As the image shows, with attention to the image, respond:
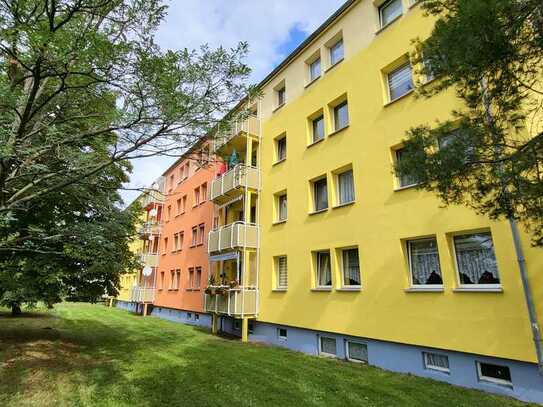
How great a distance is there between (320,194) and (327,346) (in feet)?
17.7

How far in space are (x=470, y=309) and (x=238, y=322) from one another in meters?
11.5

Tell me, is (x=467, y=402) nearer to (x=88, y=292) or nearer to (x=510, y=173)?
(x=510, y=173)

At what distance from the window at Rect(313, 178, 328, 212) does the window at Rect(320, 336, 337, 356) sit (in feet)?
14.7

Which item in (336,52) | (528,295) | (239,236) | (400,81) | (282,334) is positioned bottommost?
(282,334)

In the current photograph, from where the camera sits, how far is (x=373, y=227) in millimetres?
10742

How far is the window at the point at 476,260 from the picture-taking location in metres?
8.01

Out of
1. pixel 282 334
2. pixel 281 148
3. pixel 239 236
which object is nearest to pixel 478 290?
pixel 282 334

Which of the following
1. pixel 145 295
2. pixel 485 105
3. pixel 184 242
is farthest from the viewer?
pixel 145 295

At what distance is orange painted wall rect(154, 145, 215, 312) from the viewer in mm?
22161

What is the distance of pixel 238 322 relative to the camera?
17156mm

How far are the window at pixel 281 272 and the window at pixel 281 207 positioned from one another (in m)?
1.69

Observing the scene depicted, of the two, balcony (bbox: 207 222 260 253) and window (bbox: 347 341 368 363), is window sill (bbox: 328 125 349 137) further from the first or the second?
window (bbox: 347 341 368 363)

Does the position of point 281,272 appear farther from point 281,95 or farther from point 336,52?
point 336,52

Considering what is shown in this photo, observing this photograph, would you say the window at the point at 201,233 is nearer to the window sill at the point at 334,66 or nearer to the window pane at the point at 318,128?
the window pane at the point at 318,128
